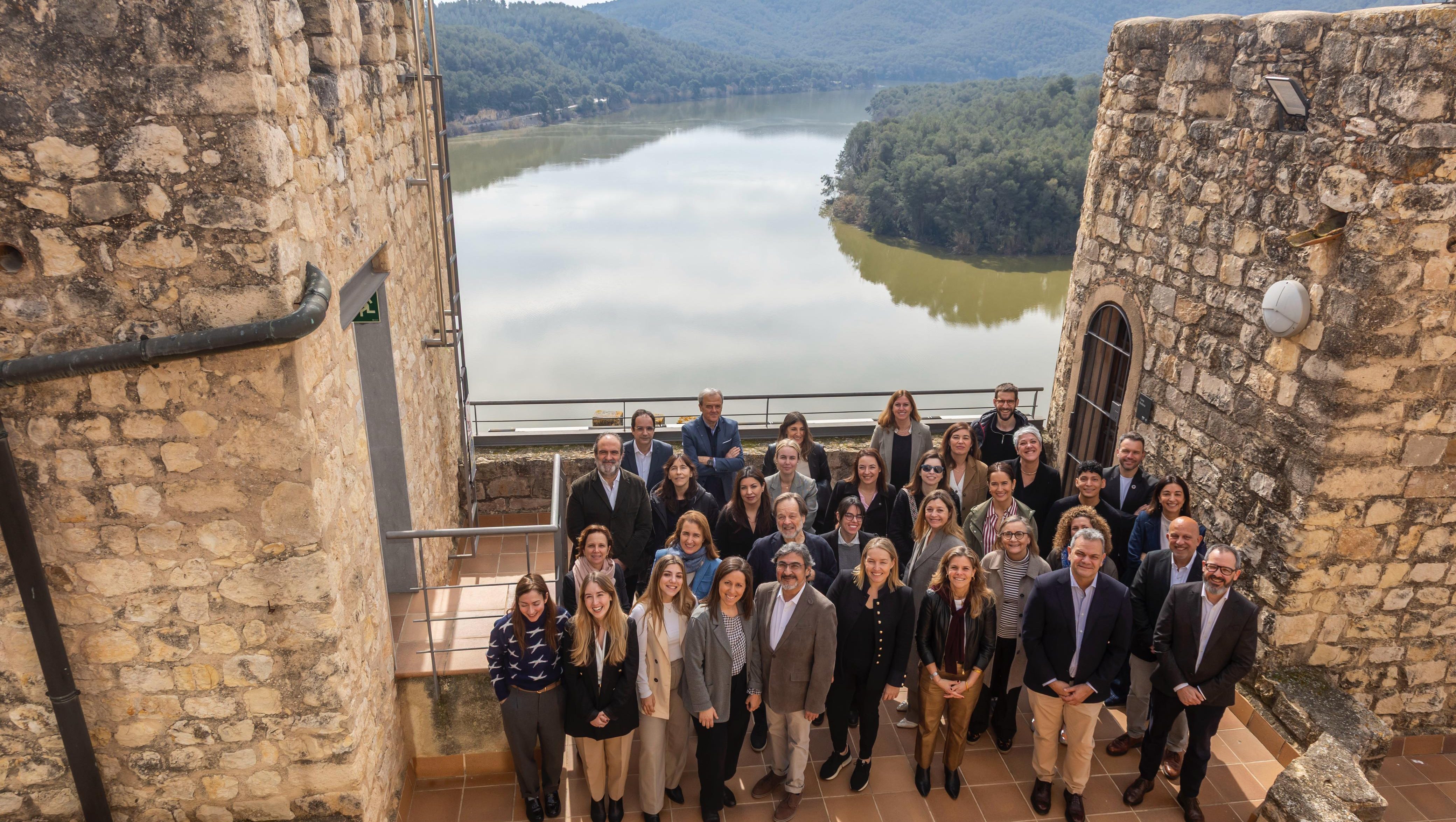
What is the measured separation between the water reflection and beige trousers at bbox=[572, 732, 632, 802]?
21.4 meters

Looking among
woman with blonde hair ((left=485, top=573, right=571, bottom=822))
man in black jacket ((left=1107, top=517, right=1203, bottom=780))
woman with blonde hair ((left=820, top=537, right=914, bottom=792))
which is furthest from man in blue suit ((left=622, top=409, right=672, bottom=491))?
man in black jacket ((left=1107, top=517, right=1203, bottom=780))

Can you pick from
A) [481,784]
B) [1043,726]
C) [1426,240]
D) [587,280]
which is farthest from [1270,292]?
[587,280]

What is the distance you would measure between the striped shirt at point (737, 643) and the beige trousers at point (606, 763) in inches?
21.5

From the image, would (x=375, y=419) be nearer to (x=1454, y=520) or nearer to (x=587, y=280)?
(x=1454, y=520)

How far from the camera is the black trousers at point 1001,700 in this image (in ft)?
14.4

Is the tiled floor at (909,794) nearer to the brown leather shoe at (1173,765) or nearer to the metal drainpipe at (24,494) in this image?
the brown leather shoe at (1173,765)

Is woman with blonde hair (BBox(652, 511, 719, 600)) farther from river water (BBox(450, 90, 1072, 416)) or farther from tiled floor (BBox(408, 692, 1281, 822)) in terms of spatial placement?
river water (BBox(450, 90, 1072, 416))

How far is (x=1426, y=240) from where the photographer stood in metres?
3.93

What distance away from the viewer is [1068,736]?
13.7 ft

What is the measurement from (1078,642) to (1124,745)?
3.12 feet

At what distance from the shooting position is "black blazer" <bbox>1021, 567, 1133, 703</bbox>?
3.93 meters

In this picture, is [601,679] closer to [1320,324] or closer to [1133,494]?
[1133,494]

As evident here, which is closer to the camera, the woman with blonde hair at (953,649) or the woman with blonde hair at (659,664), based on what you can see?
the woman with blonde hair at (659,664)

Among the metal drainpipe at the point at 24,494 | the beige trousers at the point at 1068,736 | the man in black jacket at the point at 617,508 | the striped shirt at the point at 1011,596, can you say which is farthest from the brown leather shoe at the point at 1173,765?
the metal drainpipe at the point at 24,494
